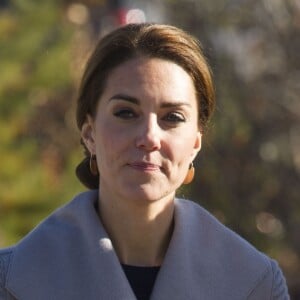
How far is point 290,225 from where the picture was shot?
7113mm

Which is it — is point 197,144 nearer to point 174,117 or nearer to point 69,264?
point 174,117

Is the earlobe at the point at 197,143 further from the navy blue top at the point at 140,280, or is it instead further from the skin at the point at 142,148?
the navy blue top at the point at 140,280

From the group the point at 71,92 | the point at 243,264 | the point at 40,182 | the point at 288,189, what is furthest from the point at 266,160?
the point at 243,264

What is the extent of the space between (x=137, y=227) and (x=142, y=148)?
7.8 inches

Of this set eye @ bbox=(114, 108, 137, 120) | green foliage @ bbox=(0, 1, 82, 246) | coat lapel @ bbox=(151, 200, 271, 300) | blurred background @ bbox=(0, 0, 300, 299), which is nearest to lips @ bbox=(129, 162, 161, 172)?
eye @ bbox=(114, 108, 137, 120)

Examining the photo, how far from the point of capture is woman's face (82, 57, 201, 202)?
2566 mm

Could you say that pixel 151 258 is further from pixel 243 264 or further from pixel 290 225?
pixel 290 225

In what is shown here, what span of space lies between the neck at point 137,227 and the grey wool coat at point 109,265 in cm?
3

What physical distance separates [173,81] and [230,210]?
4.53 m

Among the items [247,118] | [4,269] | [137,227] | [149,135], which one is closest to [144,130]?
[149,135]

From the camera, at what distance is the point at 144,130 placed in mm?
2566

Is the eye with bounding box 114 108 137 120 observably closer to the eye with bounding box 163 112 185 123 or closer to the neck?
the eye with bounding box 163 112 185 123

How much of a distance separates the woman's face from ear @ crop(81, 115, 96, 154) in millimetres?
32

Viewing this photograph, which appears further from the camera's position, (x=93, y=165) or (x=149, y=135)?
(x=93, y=165)
